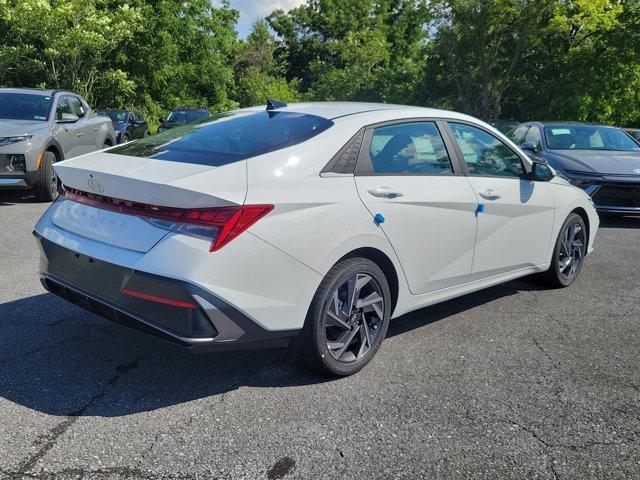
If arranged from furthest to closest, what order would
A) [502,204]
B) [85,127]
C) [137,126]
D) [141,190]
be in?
1. [137,126]
2. [85,127]
3. [502,204]
4. [141,190]

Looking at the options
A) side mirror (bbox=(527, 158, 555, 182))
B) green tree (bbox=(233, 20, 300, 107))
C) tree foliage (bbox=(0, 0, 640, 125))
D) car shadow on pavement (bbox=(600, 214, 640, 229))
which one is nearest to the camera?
side mirror (bbox=(527, 158, 555, 182))

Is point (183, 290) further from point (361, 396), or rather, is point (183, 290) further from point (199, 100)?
point (199, 100)

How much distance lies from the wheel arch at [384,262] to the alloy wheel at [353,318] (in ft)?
0.38

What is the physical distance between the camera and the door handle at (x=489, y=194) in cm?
432

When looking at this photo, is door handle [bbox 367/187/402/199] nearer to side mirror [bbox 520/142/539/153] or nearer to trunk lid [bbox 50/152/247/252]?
trunk lid [bbox 50/152/247/252]

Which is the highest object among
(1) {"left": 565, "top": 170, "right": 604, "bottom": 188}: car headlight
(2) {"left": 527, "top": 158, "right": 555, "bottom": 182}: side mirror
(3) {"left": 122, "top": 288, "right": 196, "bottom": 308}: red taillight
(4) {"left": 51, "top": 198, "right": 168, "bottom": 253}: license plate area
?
(2) {"left": 527, "top": 158, "right": 555, "bottom": 182}: side mirror

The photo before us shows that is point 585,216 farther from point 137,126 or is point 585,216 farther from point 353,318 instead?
point 137,126

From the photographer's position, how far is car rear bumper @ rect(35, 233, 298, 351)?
286 centimetres

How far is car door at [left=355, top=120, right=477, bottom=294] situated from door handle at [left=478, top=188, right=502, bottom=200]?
0.13 meters

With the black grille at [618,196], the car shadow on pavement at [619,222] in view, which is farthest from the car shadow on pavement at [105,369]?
the car shadow on pavement at [619,222]

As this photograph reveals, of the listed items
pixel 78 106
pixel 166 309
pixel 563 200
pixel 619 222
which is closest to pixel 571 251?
pixel 563 200

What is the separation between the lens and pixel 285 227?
306cm

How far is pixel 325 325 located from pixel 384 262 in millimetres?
569

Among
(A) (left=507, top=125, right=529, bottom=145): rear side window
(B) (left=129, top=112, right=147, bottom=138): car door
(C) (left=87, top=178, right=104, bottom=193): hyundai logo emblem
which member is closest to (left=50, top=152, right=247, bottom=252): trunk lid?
(C) (left=87, top=178, right=104, bottom=193): hyundai logo emblem
